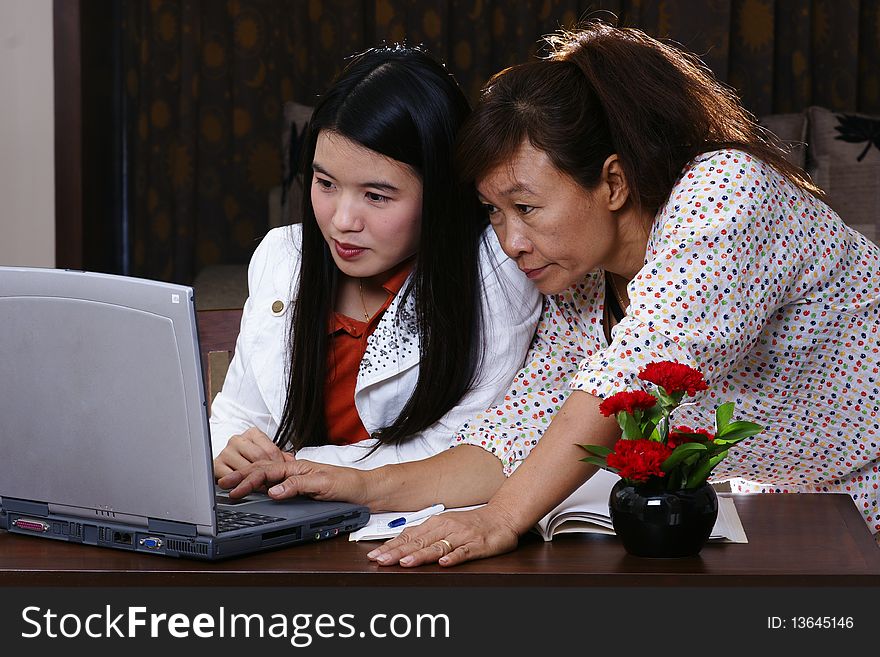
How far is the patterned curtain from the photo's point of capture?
10.1ft

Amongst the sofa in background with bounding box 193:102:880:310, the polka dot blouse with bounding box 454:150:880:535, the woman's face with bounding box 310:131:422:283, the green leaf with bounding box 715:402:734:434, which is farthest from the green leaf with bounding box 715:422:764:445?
the sofa in background with bounding box 193:102:880:310

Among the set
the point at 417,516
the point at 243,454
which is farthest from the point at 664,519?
the point at 243,454

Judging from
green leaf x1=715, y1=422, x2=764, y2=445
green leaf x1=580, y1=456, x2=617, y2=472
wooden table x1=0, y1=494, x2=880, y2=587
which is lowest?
wooden table x1=0, y1=494, x2=880, y2=587

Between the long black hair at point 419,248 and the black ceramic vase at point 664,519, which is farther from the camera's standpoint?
the long black hair at point 419,248

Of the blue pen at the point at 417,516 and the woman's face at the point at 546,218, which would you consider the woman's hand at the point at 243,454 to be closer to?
the blue pen at the point at 417,516

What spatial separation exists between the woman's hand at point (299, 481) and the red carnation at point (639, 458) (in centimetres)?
32

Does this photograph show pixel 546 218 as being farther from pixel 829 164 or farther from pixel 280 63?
pixel 280 63

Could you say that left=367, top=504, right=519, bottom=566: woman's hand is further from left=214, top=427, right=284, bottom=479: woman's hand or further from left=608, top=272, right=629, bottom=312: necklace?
left=608, top=272, right=629, bottom=312: necklace

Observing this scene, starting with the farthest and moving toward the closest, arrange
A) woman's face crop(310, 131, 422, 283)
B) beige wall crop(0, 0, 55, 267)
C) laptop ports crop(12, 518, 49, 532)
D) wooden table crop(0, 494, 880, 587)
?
1. beige wall crop(0, 0, 55, 267)
2. woman's face crop(310, 131, 422, 283)
3. laptop ports crop(12, 518, 49, 532)
4. wooden table crop(0, 494, 880, 587)

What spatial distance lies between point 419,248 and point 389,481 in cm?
32

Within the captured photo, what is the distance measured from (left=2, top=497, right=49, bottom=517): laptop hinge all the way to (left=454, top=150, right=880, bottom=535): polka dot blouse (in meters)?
0.46

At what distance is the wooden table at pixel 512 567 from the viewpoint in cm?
86

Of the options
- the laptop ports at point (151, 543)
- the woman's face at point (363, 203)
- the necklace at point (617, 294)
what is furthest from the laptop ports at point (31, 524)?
the necklace at point (617, 294)

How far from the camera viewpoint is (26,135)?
291 cm
